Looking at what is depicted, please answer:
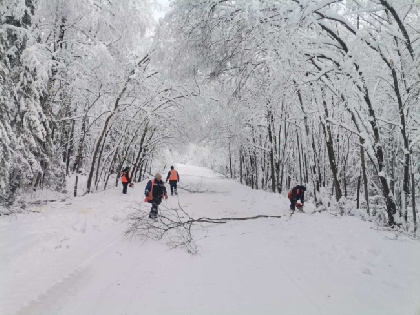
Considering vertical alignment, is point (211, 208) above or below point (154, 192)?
below

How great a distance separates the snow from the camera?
395 cm

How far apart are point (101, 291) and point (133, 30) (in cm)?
1112

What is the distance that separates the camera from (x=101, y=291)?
4305 millimetres

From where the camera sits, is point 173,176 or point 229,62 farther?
point 173,176

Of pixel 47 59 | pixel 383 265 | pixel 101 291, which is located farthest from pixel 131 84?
pixel 383 265

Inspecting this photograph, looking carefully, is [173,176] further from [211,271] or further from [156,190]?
[211,271]

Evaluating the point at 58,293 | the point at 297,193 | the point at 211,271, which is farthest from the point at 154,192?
the point at 297,193

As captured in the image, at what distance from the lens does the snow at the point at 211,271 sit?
3.95m

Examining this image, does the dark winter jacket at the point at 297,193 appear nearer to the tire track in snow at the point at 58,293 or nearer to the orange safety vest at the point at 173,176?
the orange safety vest at the point at 173,176

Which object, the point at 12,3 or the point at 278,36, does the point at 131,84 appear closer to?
the point at 12,3

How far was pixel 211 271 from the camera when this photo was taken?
5281 mm

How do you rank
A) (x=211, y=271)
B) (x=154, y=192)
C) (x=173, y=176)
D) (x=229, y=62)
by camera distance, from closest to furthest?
(x=211, y=271)
(x=229, y=62)
(x=154, y=192)
(x=173, y=176)

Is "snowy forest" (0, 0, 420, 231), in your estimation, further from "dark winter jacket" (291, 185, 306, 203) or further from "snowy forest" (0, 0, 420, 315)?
"dark winter jacket" (291, 185, 306, 203)

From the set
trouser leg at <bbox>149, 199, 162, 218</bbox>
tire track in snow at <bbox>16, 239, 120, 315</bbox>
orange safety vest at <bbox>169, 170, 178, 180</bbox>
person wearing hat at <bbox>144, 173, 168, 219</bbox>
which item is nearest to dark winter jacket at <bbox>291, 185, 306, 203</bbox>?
person wearing hat at <bbox>144, 173, 168, 219</bbox>
